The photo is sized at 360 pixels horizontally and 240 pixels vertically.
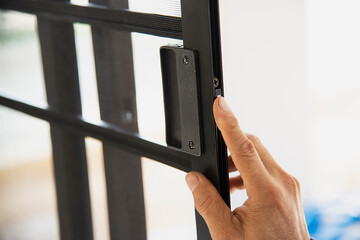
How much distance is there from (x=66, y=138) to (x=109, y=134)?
0.85ft

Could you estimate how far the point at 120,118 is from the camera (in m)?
1.15

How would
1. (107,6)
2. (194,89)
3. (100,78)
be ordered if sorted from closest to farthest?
(194,89), (107,6), (100,78)

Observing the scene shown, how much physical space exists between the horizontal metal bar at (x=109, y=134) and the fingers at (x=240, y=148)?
0.37 feet

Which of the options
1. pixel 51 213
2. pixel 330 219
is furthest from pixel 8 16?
pixel 330 219

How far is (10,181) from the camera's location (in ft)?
5.92

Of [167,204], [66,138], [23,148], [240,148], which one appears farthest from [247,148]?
[23,148]

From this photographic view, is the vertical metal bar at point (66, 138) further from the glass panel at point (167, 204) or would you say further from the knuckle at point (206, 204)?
the knuckle at point (206, 204)

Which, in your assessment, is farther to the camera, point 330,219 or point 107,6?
point 330,219

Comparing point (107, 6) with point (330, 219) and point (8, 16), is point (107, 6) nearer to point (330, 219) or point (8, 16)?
point (8, 16)

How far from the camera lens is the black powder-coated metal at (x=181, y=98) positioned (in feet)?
2.74

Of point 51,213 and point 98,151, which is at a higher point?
point 98,151

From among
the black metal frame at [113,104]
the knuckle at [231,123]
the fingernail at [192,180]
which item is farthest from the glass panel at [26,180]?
the knuckle at [231,123]

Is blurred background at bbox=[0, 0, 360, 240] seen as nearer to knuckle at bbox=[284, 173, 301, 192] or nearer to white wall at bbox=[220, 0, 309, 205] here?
white wall at bbox=[220, 0, 309, 205]

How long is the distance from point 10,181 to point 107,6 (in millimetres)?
977
